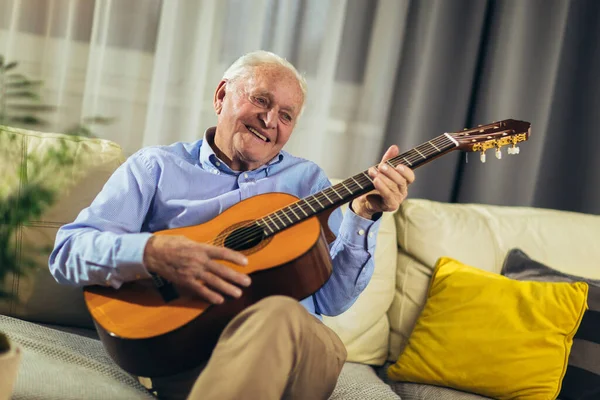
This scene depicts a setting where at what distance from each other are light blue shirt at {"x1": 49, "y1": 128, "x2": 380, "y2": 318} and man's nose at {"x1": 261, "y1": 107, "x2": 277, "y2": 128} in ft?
0.43

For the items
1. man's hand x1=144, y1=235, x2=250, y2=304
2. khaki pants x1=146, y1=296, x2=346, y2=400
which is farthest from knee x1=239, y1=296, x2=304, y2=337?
man's hand x1=144, y1=235, x2=250, y2=304

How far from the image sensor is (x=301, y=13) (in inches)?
106

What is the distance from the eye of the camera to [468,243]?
245 centimetres

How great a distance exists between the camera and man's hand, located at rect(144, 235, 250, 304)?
1482 mm

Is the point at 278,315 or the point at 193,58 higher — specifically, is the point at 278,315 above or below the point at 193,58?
below

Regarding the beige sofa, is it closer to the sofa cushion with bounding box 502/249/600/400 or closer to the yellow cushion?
the yellow cushion

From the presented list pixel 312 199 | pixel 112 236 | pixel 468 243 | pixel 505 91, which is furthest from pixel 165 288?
pixel 505 91

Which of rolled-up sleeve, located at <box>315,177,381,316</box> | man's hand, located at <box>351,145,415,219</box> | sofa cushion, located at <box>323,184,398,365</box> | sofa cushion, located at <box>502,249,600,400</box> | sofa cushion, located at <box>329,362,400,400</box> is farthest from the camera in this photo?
sofa cushion, located at <box>323,184,398,365</box>

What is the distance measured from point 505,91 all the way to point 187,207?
1.54 m

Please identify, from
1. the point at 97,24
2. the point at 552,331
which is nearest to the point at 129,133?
the point at 97,24

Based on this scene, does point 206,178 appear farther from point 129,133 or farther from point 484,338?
point 484,338

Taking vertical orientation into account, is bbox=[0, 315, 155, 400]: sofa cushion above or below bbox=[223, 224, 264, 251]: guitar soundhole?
below

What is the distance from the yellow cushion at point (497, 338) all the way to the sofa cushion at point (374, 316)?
143 mm

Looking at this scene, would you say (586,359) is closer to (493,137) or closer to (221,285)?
(493,137)
